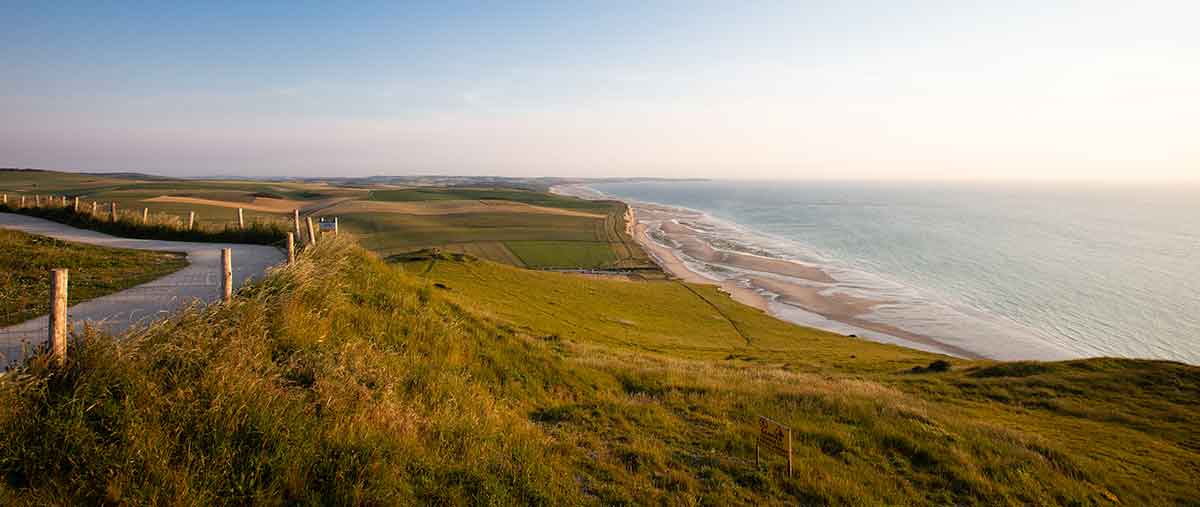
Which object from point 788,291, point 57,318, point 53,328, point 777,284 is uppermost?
point 57,318

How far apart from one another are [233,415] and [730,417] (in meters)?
9.77

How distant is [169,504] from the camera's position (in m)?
5.09

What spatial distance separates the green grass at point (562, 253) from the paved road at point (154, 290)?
5086 centimetres

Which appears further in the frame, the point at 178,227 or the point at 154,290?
the point at 178,227

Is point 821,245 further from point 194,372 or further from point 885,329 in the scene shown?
point 194,372

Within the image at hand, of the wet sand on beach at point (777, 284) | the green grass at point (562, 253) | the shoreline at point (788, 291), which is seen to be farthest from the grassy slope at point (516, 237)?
the shoreline at point (788, 291)

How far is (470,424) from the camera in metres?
8.33

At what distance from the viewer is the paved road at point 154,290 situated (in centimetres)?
785

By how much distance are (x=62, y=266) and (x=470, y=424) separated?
12.6 m

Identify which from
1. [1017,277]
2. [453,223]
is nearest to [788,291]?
[1017,277]

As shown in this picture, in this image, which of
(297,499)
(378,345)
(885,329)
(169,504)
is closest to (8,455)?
(169,504)

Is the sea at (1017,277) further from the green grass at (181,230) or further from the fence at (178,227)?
the fence at (178,227)

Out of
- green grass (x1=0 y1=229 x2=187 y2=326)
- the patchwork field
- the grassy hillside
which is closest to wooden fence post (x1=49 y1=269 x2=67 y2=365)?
the grassy hillside

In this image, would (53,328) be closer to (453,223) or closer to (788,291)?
(788,291)
